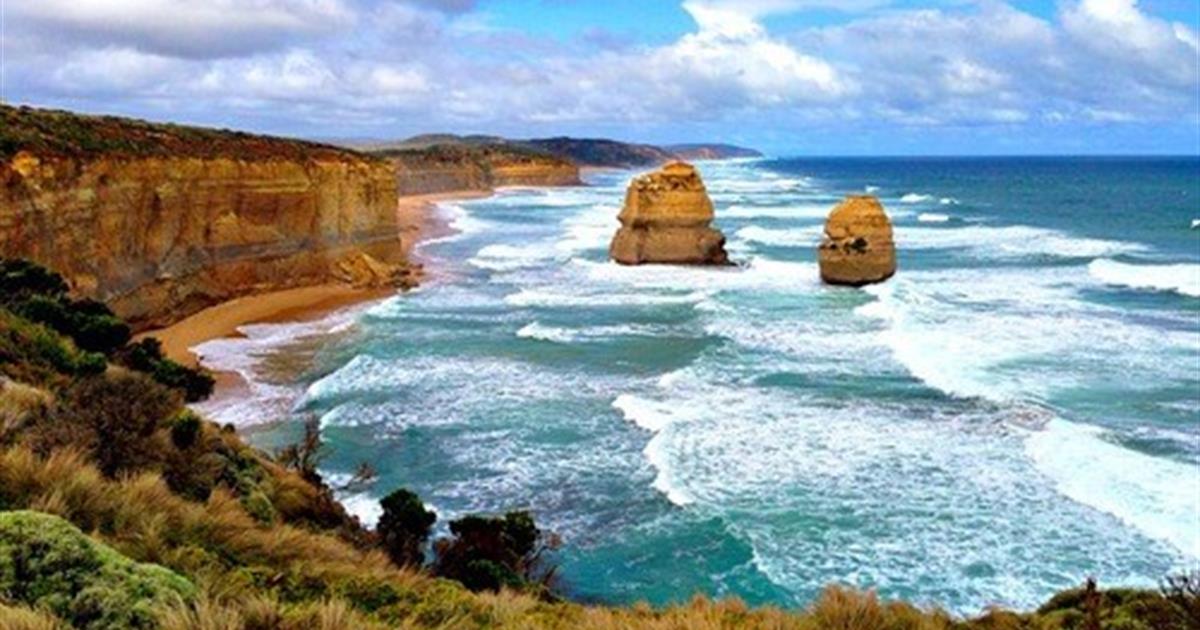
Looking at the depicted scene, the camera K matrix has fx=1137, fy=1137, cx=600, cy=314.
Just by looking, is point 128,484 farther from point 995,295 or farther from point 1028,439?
point 995,295

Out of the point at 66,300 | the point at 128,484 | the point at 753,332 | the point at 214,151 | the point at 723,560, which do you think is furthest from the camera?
the point at 214,151

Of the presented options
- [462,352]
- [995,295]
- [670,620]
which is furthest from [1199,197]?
[670,620]

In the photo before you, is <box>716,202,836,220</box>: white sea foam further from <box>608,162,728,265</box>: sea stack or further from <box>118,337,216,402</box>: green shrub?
<box>118,337,216,402</box>: green shrub

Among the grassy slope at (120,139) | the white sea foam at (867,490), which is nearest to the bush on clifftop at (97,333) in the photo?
the white sea foam at (867,490)

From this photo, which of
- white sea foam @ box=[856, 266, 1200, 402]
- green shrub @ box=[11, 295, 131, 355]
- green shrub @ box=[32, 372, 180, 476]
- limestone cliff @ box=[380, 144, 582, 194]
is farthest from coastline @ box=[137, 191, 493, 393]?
limestone cliff @ box=[380, 144, 582, 194]

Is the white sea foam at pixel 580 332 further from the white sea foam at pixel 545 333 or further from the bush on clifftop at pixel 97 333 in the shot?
the bush on clifftop at pixel 97 333

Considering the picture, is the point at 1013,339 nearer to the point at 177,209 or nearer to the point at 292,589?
the point at 177,209

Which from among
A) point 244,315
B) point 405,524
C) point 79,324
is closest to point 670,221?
point 244,315
